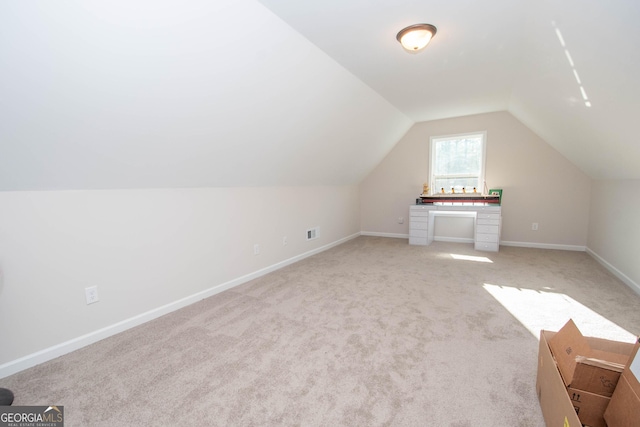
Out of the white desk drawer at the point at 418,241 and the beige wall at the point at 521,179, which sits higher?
the beige wall at the point at 521,179

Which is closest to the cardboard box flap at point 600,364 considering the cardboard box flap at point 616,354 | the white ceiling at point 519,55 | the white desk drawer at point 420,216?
the cardboard box flap at point 616,354

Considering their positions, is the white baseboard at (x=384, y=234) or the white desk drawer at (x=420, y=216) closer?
the white desk drawer at (x=420, y=216)

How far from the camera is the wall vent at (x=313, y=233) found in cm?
439

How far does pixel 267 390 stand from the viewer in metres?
1.53

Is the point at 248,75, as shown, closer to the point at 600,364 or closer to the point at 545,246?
the point at 600,364

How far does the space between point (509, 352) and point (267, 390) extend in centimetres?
158

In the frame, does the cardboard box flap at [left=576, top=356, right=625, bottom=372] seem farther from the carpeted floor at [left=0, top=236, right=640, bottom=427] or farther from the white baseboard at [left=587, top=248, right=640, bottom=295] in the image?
the white baseboard at [left=587, top=248, right=640, bottom=295]

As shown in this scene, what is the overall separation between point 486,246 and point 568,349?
3.63m

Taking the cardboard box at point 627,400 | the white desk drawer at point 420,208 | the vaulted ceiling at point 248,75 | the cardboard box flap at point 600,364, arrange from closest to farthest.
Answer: the cardboard box at point 627,400 < the cardboard box flap at point 600,364 < the vaulted ceiling at point 248,75 < the white desk drawer at point 420,208

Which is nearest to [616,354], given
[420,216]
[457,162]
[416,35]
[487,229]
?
[416,35]

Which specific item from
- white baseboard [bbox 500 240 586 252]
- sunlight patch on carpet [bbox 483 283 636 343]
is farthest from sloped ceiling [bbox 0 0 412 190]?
white baseboard [bbox 500 240 586 252]

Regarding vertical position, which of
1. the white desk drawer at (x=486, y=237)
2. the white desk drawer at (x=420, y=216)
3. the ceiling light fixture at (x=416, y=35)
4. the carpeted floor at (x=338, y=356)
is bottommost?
the carpeted floor at (x=338, y=356)

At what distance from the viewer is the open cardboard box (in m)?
1.06

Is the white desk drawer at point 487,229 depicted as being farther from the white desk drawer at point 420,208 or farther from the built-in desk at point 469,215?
the white desk drawer at point 420,208
